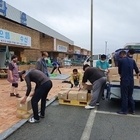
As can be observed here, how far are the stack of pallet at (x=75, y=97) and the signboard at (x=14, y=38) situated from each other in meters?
8.14

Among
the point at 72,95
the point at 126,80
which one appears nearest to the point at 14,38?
the point at 72,95

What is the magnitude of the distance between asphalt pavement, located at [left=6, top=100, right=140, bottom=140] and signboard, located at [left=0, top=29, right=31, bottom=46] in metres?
8.90

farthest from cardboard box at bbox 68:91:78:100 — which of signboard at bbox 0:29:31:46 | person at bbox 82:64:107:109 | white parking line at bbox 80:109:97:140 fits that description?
signboard at bbox 0:29:31:46

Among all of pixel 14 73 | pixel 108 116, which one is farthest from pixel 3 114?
pixel 108 116

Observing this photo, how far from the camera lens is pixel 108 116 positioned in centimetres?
520

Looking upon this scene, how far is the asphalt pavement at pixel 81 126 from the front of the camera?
385 cm

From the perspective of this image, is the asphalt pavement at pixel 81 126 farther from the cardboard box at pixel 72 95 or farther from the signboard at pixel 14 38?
the signboard at pixel 14 38

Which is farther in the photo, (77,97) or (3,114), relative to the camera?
(77,97)

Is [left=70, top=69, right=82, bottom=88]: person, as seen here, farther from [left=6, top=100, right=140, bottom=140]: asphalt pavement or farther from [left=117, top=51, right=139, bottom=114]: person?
[left=117, top=51, right=139, bottom=114]: person

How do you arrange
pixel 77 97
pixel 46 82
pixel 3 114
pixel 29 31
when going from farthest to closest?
1. pixel 29 31
2. pixel 77 97
3. pixel 3 114
4. pixel 46 82

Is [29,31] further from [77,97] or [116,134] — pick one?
[116,134]

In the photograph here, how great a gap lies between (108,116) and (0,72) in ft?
32.9

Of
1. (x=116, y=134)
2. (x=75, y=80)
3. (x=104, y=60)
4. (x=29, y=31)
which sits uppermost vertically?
(x=29, y=31)

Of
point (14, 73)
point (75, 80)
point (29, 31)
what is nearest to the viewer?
point (14, 73)
